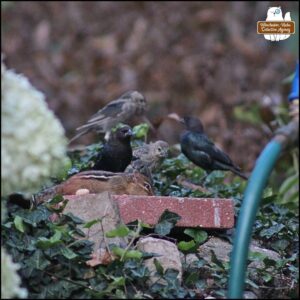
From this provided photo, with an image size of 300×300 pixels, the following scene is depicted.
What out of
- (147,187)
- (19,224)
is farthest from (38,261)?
(147,187)

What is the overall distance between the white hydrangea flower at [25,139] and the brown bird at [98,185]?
1365 millimetres

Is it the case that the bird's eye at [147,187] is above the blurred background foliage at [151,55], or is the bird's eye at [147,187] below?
below

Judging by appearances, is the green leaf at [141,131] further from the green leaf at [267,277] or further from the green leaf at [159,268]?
the green leaf at [159,268]

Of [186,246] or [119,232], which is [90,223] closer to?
[119,232]

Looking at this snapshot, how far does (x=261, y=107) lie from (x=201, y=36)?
4450 millimetres

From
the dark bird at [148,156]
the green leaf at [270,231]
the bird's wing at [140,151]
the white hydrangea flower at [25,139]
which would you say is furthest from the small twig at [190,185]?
the white hydrangea flower at [25,139]

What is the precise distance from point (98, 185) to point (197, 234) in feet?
1.84

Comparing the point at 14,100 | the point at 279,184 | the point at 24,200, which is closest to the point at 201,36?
the point at 279,184

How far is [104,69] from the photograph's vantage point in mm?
11672

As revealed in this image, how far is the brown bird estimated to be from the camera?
15.4 ft

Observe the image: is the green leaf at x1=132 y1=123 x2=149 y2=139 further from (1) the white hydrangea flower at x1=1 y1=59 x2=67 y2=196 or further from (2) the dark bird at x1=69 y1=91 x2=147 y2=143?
(1) the white hydrangea flower at x1=1 y1=59 x2=67 y2=196

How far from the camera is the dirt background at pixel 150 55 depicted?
36.2 ft

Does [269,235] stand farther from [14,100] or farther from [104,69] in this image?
[104,69]

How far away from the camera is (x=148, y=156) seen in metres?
5.86
